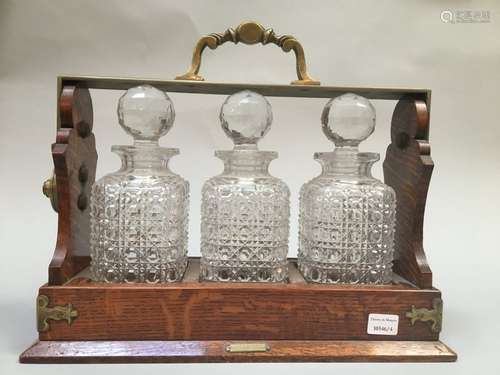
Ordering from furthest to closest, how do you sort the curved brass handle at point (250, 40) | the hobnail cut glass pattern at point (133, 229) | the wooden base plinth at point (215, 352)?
the curved brass handle at point (250, 40)
the hobnail cut glass pattern at point (133, 229)
the wooden base plinth at point (215, 352)

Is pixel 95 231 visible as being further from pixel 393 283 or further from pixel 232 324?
pixel 393 283

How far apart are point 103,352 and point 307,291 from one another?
0.46m

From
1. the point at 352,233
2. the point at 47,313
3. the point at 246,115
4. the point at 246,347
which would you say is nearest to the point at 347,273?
the point at 352,233

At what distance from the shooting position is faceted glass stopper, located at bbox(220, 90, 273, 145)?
52.1 inches

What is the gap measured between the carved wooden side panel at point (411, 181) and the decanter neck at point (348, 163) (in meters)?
0.09

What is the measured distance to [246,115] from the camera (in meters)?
1.33

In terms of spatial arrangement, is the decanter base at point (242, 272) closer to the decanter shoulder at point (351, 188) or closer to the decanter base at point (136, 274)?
the decanter base at point (136, 274)

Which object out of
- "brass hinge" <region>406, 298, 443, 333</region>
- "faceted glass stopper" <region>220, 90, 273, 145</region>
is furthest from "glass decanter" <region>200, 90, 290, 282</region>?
"brass hinge" <region>406, 298, 443, 333</region>

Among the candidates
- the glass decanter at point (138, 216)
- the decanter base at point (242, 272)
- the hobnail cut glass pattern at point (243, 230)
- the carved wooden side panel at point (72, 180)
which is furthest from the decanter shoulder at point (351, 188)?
the carved wooden side panel at point (72, 180)

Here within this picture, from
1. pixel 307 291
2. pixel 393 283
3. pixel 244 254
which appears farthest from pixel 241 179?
pixel 393 283

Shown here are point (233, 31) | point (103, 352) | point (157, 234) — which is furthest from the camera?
point (233, 31)

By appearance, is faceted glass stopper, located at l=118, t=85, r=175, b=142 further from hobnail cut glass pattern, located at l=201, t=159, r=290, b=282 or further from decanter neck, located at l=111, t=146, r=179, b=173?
hobnail cut glass pattern, located at l=201, t=159, r=290, b=282

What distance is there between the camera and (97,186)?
4.32ft

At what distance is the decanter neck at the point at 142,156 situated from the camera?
1342 millimetres
